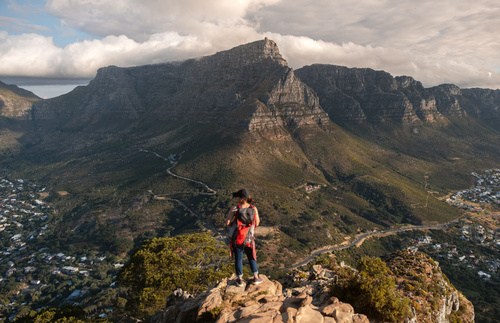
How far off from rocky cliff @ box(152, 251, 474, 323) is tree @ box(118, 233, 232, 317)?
558cm

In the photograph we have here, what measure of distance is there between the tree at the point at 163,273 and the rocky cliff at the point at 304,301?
558 centimetres

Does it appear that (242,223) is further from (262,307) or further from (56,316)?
(56,316)

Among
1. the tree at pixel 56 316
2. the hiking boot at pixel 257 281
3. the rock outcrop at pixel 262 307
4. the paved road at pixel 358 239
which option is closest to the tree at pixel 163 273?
the tree at pixel 56 316

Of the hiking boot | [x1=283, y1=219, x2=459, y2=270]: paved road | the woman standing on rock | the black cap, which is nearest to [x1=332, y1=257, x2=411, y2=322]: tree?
the hiking boot

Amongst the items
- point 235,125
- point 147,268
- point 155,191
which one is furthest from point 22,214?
point 147,268

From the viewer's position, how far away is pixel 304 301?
14.4 meters

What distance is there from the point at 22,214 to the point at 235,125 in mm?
131041

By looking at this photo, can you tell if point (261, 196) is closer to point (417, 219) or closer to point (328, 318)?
point (417, 219)

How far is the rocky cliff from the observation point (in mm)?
13672

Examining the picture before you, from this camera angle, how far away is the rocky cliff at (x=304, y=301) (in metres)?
13.7

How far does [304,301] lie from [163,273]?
20435 millimetres

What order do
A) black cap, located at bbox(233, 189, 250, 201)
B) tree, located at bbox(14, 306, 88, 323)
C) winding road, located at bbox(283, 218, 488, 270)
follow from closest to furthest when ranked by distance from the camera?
black cap, located at bbox(233, 189, 250, 201) → tree, located at bbox(14, 306, 88, 323) → winding road, located at bbox(283, 218, 488, 270)

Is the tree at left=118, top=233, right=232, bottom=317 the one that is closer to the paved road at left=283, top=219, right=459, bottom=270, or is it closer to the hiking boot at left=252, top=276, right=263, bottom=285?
the hiking boot at left=252, top=276, right=263, bottom=285

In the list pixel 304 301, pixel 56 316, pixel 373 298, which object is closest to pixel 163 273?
pixel 56 316
